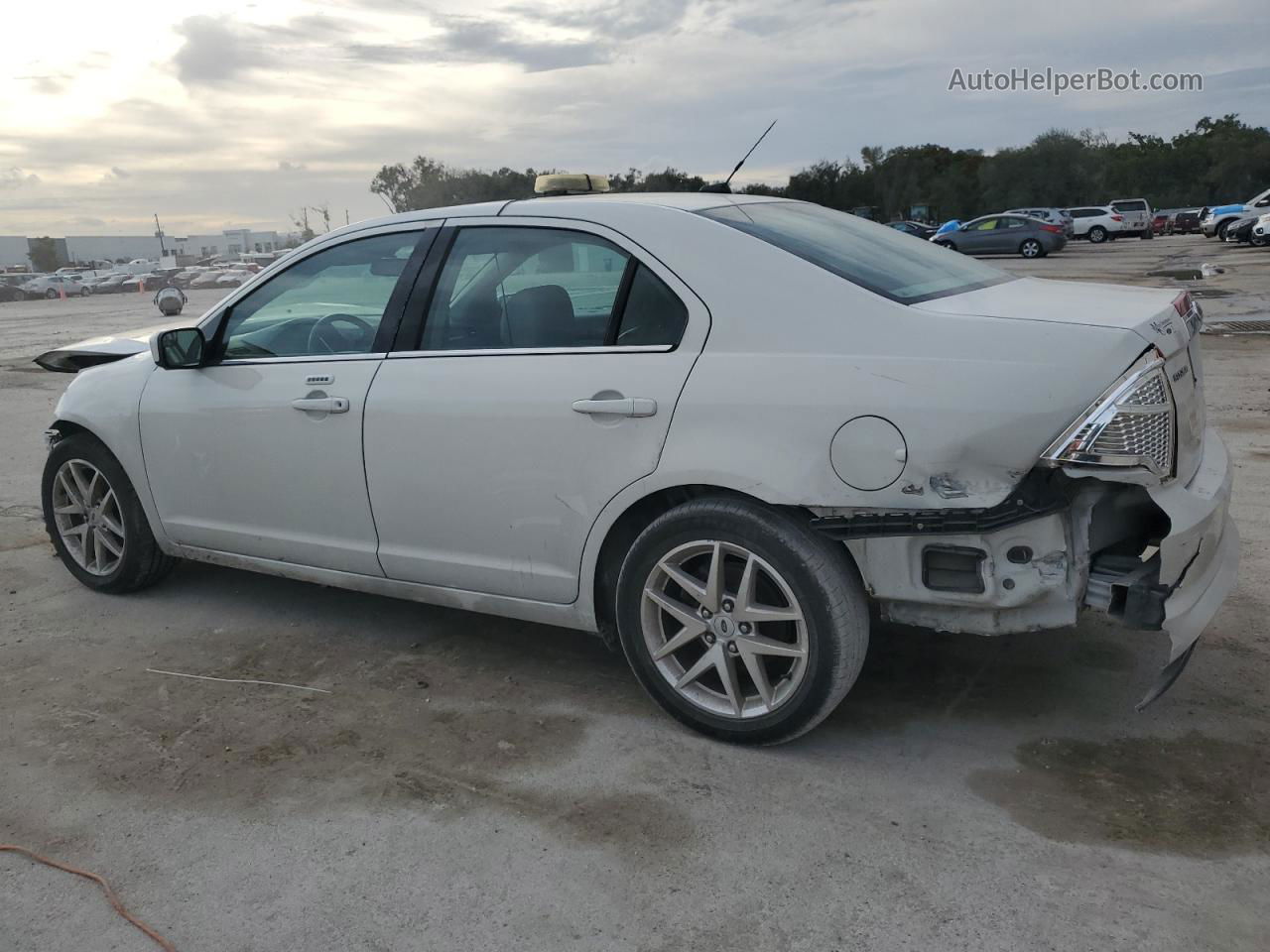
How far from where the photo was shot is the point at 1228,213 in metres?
35.7

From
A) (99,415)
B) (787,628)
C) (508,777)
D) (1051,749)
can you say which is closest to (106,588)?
(99,415)

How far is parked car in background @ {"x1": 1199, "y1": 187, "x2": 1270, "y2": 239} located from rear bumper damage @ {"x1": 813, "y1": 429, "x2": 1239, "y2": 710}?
3445cm

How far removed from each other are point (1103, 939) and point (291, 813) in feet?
6.92

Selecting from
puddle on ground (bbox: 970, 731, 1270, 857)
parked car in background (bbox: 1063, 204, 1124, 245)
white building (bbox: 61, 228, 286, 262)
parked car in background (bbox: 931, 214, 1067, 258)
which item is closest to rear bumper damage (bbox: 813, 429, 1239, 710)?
puddle on ground (bbox: 970, 731, 1270, 857)

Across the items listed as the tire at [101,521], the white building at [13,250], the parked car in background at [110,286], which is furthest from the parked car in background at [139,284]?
the white building at [13,250]

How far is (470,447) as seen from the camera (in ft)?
11.6

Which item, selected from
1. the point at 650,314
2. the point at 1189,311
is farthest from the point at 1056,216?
the point at 650,314

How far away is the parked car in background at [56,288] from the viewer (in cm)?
4938

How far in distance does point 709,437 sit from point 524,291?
934 millimetres

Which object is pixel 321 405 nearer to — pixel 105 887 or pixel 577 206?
pixel 577 206

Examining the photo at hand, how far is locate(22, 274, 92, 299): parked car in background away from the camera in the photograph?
49375 mm

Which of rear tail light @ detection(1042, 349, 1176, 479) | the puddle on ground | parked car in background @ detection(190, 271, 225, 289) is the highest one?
rear tail light @ detection(1042, 349, 1176, 479)

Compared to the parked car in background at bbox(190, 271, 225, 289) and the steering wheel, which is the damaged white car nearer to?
the steering wheel

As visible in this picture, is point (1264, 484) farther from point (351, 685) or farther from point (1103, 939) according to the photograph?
point (351, 685)
